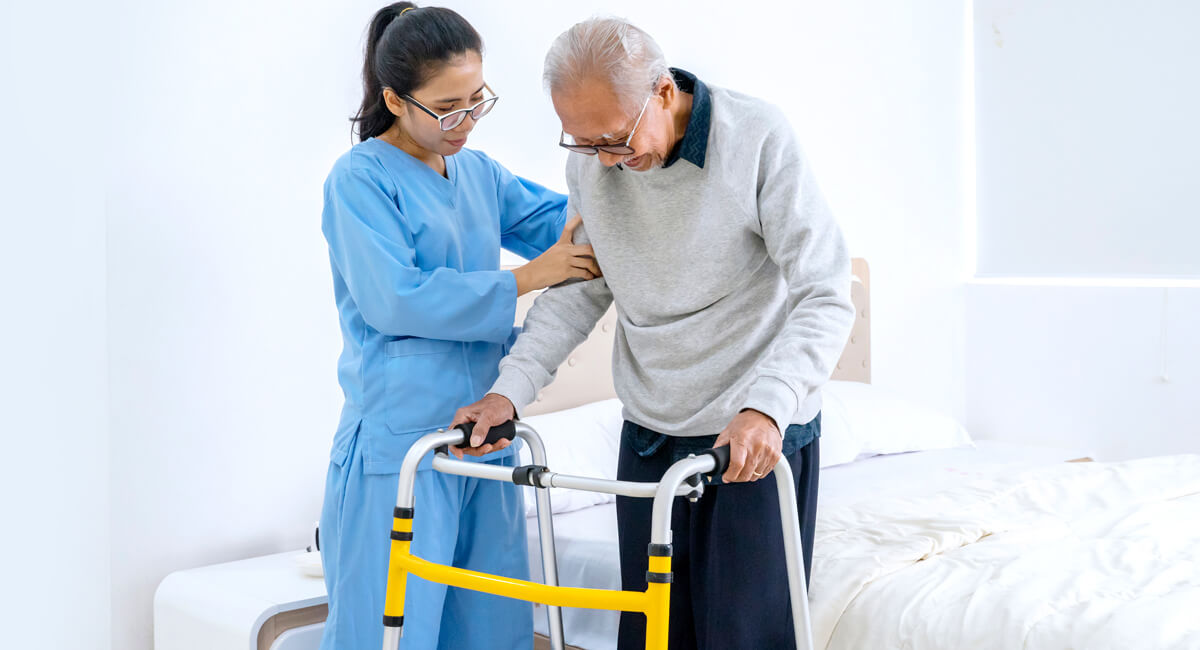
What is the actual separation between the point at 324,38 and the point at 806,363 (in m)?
1.79

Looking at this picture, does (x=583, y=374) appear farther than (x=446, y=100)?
Yes

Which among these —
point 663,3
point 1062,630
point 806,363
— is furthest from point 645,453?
point 663,3

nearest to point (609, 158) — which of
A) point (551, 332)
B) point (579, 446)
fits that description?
point (551, 332)

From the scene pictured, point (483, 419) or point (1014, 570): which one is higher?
point (483, 419)

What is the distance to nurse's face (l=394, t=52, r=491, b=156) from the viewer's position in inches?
61.7

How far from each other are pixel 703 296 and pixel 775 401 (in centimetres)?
24

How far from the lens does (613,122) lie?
4.38ft

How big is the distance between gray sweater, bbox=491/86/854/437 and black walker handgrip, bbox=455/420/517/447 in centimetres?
6

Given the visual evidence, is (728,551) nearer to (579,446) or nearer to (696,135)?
(696,135)

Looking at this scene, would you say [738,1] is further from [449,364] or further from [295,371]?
[449,364]

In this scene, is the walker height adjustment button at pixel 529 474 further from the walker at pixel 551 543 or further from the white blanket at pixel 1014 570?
the white blanket at pixel 1014 570

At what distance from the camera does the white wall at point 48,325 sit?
861 millimetres

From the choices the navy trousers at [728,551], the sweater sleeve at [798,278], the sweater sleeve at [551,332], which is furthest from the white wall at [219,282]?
the sweater sleeve at [798,278]

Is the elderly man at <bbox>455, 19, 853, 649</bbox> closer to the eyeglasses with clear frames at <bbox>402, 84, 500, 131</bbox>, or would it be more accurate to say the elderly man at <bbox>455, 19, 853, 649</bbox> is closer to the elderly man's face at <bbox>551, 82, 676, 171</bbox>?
the elderly man's face at <bbox>551, 82, 676, 171</bbox>
